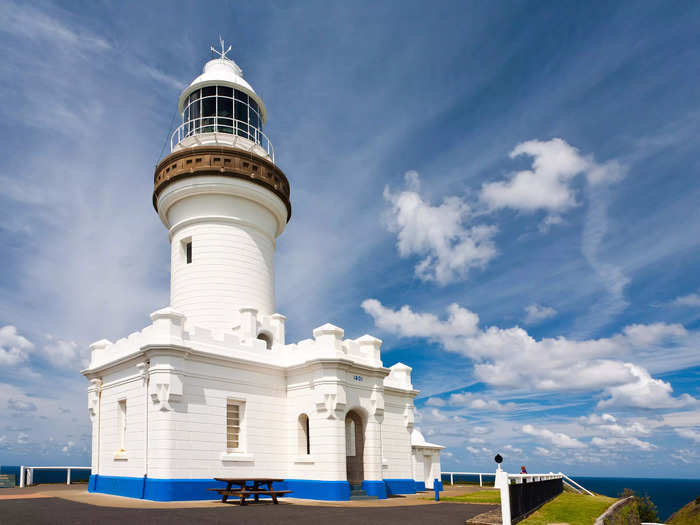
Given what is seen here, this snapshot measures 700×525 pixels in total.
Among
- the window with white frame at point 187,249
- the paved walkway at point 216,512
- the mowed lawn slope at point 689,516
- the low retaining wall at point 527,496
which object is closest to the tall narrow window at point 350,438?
the paved walkway at point 216,512

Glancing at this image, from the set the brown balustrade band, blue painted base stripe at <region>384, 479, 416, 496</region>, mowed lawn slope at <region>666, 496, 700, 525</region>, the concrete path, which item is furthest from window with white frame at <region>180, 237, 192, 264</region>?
mowed lawn slope at <region>666, 496, 700, 525</region>

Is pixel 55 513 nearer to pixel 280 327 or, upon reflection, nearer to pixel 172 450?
pixel 172 450

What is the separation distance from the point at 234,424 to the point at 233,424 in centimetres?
4

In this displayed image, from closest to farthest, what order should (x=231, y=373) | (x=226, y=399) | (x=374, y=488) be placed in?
(x=226, y=399) → (x=231, y=373) → (x=374, y=488)

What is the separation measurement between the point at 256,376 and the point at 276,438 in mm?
2453

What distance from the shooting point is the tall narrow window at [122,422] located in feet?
62.8

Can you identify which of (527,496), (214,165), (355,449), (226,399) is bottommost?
(527,496)

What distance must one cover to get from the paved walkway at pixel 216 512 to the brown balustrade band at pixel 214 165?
1273 centimetres

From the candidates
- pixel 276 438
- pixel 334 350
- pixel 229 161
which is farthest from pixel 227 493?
pixel 229 161

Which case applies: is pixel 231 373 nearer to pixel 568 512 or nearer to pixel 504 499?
pixel 504 499

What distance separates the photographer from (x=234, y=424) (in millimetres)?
19453

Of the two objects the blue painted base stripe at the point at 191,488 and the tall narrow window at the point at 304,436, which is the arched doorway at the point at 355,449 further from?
the tall narrow window at the point at 304,436

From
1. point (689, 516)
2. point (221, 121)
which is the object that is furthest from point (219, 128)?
point (689, 516)

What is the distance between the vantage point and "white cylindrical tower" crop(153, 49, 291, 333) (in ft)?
75.3
